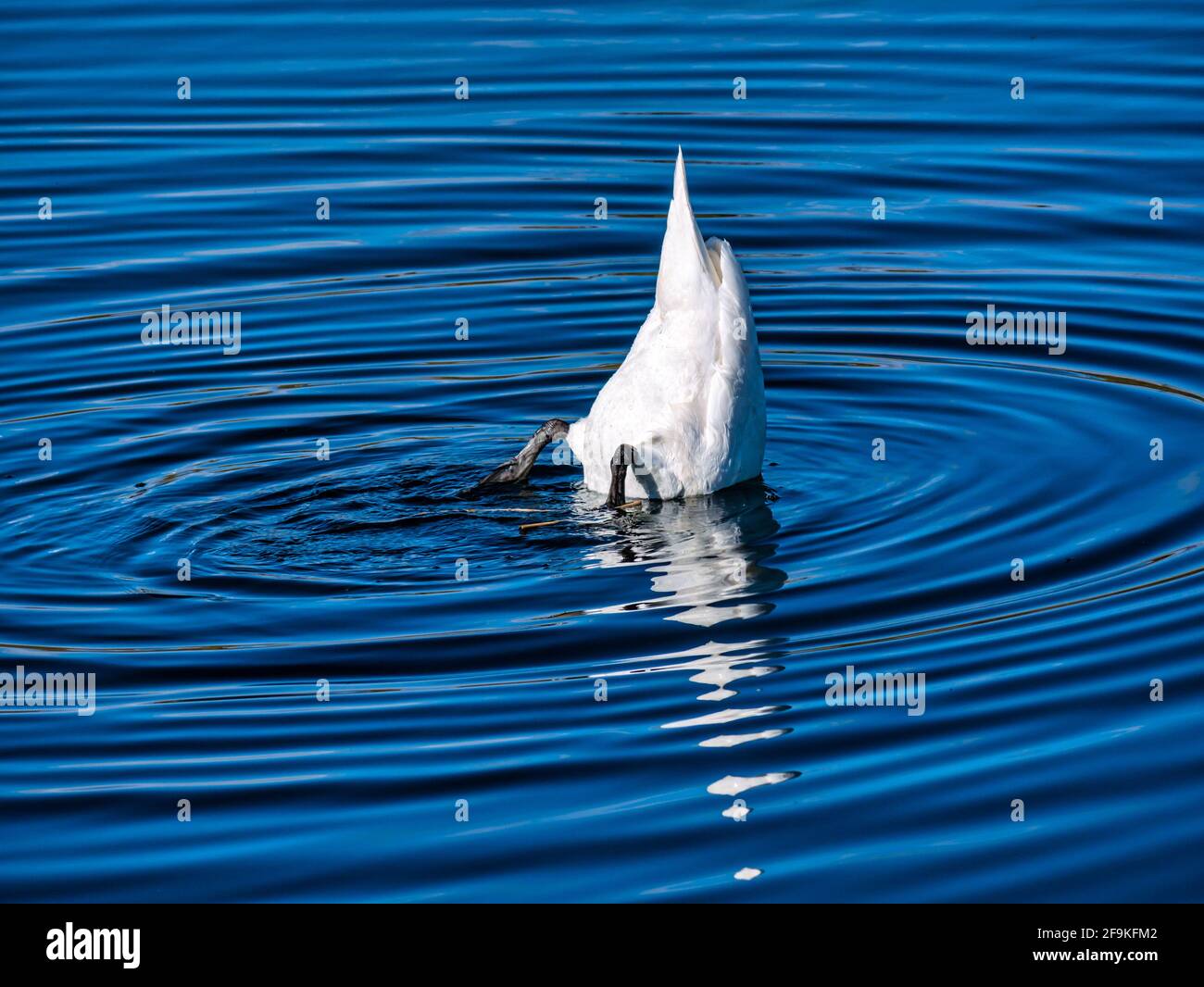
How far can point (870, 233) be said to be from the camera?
44.8 feet

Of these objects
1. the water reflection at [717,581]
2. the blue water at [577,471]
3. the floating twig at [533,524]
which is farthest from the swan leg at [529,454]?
the floating twig at [533,524]

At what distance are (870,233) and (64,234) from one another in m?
5.55

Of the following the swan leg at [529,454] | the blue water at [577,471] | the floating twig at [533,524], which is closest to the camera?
the blue water at [577,471]

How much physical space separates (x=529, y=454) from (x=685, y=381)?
3.24ft

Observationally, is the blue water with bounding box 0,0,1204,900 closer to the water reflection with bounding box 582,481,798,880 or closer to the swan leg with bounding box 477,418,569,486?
the water reflection with bounding box 582,481,798,880

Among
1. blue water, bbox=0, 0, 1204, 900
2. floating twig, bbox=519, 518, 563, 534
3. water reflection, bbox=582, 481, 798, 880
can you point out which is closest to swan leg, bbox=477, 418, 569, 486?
blue water, bbox=0, 0, 1204, 900

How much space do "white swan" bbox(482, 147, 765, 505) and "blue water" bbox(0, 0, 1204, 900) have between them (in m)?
0.25

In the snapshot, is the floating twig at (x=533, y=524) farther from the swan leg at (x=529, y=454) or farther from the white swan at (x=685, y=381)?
the swan leg at (x=529, y=454)

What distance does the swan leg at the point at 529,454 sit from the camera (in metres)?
9.61

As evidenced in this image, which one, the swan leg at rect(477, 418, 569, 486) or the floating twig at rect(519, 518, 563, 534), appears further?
the swan leg at rect(477, 418, 569, 486)

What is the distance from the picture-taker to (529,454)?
9.62 m

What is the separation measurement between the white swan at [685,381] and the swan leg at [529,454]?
368 millimetres

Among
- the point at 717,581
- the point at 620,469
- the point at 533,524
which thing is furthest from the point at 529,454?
the point at 717,581

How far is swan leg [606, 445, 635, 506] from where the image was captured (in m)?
9.01
